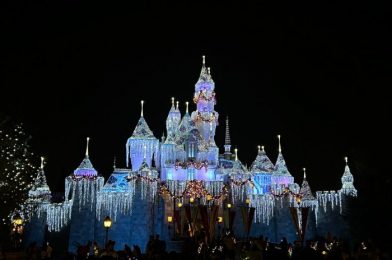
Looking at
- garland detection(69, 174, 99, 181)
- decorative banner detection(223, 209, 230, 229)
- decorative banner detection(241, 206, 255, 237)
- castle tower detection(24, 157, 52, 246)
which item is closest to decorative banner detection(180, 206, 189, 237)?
decorative banner detection(223, 209, 230, 229)

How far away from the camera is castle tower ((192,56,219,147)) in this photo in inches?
1560

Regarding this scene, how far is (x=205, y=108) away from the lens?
40281 mm

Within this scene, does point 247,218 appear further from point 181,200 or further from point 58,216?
point 58,216

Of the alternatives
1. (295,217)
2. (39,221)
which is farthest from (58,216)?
(295,217)

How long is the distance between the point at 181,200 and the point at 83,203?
21.3ft

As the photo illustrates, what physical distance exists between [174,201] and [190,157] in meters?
5.11

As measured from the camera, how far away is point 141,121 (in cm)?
3494

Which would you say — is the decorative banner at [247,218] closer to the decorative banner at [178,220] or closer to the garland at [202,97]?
the decorative banner at [178,220]

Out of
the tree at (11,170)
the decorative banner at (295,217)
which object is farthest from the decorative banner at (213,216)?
the tree at (11,170)

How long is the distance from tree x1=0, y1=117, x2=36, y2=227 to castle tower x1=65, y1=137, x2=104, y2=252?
26.2 feet

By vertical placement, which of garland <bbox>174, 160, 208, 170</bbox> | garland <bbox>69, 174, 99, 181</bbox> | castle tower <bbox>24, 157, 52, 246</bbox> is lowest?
castle tower <bbox>24, 157, 52, 246</bbox>

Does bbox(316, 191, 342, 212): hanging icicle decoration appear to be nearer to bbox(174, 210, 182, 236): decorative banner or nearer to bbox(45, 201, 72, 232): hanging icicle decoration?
bbox(174, 210, 182, 236): decorative banner

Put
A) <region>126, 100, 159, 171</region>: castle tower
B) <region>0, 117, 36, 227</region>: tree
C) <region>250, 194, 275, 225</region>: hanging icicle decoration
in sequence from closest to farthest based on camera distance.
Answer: <region>0, 117, 36, 227</region>: tree, <region>250, 194, 275, 225</region>: hanging icicle decoration, <region>126, 100, 159, 171</region>: castle tower

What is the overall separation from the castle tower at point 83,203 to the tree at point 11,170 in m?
7.97
